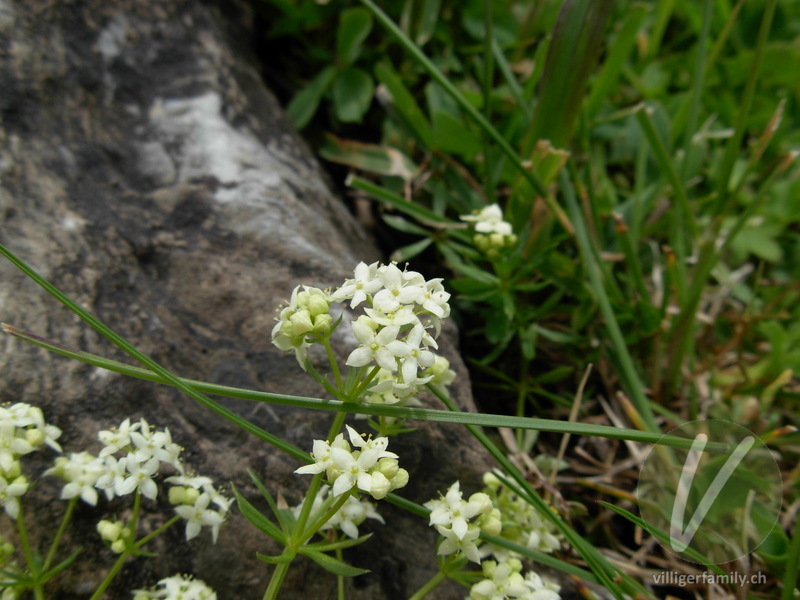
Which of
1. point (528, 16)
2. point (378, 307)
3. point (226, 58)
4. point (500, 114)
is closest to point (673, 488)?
point (378, 307)

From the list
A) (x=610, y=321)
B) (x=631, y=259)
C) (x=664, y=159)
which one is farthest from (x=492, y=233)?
(x=664, y=159)

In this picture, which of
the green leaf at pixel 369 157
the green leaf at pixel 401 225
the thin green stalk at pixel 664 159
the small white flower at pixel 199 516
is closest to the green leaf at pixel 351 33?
the green leaf at pixel 369 157

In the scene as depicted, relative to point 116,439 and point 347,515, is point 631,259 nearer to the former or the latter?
point 347,515

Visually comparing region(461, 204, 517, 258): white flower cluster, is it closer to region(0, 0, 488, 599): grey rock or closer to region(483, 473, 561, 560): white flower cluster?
region(0, 0, 488, 599): grey rock

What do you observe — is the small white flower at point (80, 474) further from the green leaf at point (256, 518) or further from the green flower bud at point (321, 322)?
the green flower bud at point (321, 322)

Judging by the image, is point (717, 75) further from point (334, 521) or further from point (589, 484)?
point (334, 521)

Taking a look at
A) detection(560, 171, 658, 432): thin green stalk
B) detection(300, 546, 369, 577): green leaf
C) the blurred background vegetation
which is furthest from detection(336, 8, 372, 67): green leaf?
detection(300, 546, 369, 577): green leaf
